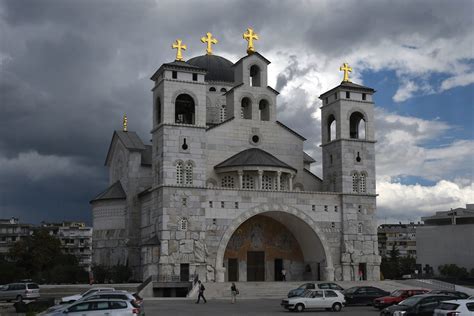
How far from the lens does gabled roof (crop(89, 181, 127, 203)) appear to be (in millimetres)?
56531

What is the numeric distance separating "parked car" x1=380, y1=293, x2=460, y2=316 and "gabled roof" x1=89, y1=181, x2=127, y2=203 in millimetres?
33757

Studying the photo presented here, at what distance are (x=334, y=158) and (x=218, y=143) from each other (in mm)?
9837

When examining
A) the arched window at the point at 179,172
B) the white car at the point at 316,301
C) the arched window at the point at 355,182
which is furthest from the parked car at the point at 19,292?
the arched window at the point at 355,182

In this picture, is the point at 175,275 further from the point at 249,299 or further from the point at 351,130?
the point at 351,130

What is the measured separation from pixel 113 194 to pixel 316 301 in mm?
27965

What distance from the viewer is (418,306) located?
2584 cm

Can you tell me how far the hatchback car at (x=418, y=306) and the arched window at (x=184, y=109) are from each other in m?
28.5

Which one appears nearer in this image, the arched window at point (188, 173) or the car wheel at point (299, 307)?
the car wheel at point (299, 307)

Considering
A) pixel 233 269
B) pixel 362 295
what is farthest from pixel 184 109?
pixel 362 295

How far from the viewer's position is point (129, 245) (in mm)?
54312

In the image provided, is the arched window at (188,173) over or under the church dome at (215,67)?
under

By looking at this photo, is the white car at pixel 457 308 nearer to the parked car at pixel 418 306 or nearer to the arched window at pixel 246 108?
the parked car at pixel 418 306

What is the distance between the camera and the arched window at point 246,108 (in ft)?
185

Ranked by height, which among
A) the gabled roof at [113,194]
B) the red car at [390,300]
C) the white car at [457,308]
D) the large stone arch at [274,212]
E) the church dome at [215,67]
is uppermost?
the church dome at [215,67]
